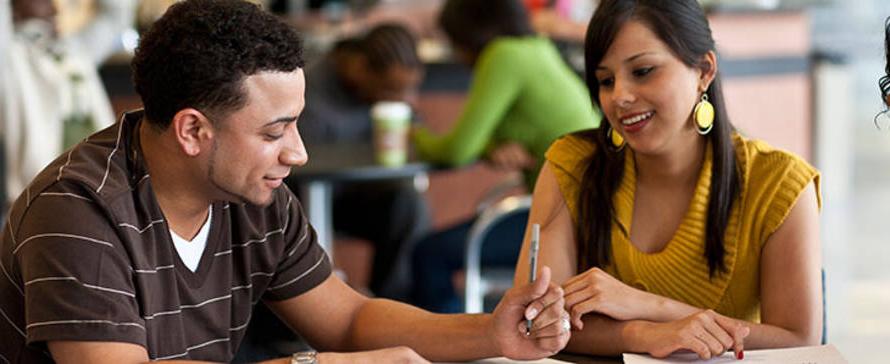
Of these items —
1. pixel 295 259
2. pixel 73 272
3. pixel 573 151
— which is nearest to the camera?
pixel 73 272

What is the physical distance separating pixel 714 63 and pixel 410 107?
2439 millimetres

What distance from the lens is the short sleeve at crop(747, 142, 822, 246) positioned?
1.89m

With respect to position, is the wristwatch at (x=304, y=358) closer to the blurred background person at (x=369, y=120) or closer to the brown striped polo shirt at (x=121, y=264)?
the brown striped polo shirt at (x=121, y=264)

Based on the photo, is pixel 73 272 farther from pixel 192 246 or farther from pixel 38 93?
pixel 38 93

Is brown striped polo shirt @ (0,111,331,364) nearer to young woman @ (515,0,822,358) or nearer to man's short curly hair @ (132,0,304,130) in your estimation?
man's short curly hair @ (132,0,304,130)

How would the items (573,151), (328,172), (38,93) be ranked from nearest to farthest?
(573,151)
(328,172)
(38,93)

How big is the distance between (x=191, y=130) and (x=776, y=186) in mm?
838

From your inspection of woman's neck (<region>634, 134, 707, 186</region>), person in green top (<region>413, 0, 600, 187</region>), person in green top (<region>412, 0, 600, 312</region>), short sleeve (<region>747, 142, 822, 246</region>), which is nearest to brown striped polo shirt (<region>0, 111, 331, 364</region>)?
woman's neck (<region>634, 134, 707, 186</region>)

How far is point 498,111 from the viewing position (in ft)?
12.0

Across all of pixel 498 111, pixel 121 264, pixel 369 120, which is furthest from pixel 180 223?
pixel 369 120

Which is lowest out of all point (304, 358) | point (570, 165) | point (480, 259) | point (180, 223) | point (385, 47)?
point (480, 259)

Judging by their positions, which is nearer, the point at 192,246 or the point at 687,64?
the point at 192,246

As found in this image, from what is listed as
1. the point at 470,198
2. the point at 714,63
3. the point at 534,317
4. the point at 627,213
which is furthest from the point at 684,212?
the point at 470,198

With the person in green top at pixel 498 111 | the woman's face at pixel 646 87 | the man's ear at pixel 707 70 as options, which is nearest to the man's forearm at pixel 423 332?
the woman's face at pixel 646 87
